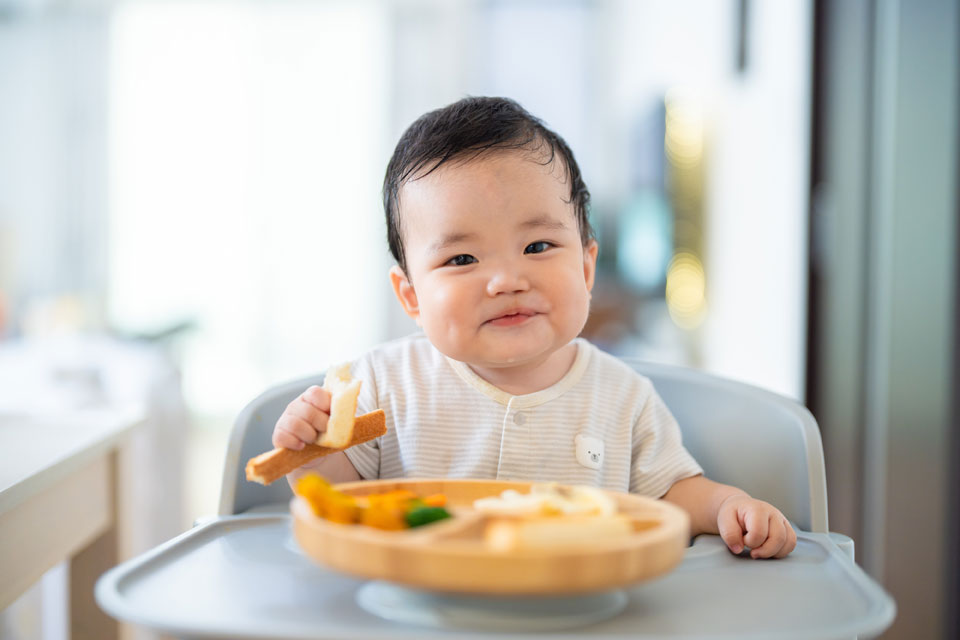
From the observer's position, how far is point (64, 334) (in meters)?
3.01

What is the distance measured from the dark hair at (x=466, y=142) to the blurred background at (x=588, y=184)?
0.66 m

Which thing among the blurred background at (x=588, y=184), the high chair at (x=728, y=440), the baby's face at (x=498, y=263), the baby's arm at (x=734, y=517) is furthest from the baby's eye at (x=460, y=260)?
the blurred background at (x=588, y=184)

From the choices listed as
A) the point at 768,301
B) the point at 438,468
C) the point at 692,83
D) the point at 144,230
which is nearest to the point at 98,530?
the point at 438,468

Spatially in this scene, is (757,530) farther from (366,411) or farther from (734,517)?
(366,411)

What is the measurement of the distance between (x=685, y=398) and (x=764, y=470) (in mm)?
127

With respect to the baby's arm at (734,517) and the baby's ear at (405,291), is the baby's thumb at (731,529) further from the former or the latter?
the baby's ear at (405,291)

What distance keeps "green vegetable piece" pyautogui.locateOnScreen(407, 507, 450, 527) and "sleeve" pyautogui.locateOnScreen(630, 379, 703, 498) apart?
1.44 ft

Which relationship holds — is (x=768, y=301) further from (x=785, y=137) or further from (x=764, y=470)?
(x=764, y=470)

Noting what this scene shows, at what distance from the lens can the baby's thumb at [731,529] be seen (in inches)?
30.8

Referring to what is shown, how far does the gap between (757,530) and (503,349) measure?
291mm

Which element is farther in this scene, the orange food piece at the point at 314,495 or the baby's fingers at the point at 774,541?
the baby's fingers at the point at 774,541

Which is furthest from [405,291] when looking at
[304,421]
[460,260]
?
[304,421]

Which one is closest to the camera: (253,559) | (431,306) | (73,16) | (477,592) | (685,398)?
(477,592)

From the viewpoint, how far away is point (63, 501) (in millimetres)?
1079
